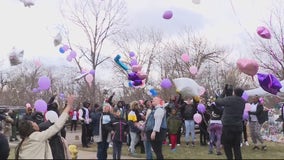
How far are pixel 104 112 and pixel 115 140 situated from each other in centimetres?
78

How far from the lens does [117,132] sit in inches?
411

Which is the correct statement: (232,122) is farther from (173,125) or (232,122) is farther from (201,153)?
(173,125)

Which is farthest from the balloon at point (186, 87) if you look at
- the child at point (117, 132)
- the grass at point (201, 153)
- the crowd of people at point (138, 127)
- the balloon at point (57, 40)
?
the balloon at point (57, 40)

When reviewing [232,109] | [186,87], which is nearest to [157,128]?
[232,109]

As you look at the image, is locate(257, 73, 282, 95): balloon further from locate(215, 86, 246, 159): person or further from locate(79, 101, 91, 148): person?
locate(79, 101, 91, 148): person

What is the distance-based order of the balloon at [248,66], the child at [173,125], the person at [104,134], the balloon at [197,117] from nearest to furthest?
1. the person at [104,134]
2. the balloon at [248,66]
3. the child at [173,125]
4. the balloon at [197,117]

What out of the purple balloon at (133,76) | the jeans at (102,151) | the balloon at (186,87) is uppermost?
the purple balloon at (133,76)

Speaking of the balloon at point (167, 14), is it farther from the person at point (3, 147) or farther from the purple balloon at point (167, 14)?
the person at point (3, 147)

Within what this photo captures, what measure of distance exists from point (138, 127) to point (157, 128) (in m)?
3.25

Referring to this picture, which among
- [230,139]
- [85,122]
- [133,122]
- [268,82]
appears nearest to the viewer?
[230,139]

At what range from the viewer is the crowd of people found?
6.08m

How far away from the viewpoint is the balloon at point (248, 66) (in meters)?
10.7

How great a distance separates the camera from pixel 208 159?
1113 centimetres

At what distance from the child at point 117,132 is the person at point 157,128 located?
0.97 metres
